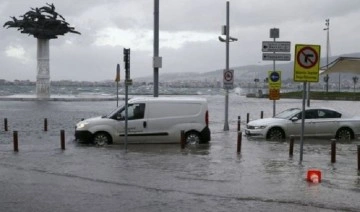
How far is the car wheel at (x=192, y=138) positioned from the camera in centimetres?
2022

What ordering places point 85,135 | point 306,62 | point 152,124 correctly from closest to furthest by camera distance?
1. point 306,62
2. point 85,135
3. point 152,124

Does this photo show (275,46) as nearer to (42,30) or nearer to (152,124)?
(152,124)

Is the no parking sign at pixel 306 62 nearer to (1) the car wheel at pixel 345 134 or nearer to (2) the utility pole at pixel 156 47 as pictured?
(1) the car wheel at pixel 345 134

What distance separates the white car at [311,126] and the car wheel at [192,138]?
3.85 m

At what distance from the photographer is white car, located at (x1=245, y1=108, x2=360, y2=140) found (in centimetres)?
2305

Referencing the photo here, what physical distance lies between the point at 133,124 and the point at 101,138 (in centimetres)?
121

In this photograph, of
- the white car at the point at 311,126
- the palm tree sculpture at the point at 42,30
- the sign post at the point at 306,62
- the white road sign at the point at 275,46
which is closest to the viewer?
the sign post at the point at 306,62

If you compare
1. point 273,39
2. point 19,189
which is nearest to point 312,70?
point 19,189

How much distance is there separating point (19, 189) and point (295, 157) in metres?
8.58

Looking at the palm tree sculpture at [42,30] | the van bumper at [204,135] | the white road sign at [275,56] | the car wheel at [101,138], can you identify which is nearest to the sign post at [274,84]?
the white road sign at [275,56]

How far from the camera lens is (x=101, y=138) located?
2016cm

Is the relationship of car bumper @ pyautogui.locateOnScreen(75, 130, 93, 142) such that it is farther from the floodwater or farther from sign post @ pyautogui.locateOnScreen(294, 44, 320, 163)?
sign post @ pyautogui.locateOnScreen(294, 44, 320, 163)

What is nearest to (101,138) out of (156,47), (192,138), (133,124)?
(133,124)

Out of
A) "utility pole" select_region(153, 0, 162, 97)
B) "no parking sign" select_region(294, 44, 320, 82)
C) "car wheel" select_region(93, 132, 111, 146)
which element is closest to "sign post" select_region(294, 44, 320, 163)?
"no parking sign" select_region(294, 44, 320, 82)
